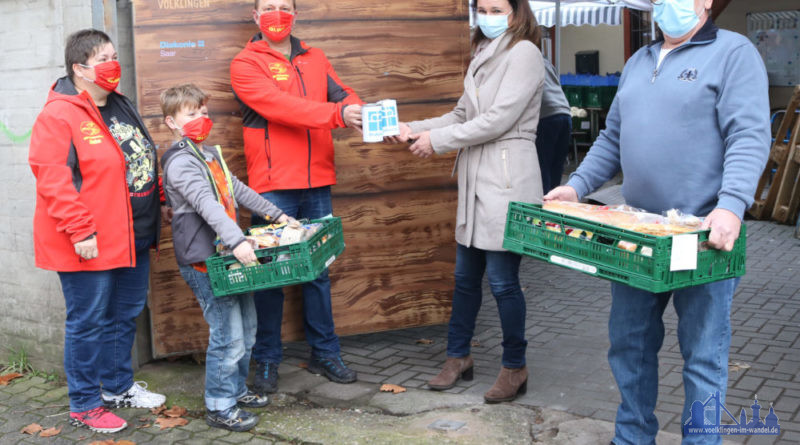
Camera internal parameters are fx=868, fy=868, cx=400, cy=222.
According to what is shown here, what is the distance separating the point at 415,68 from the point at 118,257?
217 centimetres

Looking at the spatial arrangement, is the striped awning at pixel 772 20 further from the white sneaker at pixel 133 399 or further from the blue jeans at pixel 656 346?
the white sneaker at pixel 133 399

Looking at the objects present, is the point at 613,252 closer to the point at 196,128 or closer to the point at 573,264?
the point at 573,264

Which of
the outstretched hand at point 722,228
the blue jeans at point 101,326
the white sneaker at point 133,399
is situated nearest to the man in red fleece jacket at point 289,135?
the white sneaker at point 133,399

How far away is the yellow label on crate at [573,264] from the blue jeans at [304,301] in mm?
1841

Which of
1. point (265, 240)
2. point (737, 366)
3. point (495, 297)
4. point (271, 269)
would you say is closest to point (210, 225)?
point (265, 240)

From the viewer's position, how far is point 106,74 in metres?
4.24

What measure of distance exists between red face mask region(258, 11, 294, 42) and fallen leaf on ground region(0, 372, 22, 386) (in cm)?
258

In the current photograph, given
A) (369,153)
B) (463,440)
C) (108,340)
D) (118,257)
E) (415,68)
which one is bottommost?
(463,440)

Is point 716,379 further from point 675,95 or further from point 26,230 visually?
point 26,230

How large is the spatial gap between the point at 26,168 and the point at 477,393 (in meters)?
2.94

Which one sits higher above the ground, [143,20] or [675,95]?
[143,20]

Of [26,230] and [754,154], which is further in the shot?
[26,230]

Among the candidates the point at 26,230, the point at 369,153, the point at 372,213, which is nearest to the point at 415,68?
the point at 369,153

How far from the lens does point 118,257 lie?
4.33m
